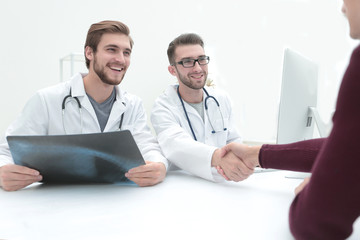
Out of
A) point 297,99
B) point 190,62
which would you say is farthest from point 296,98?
point 190,62

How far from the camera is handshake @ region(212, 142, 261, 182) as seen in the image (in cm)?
111

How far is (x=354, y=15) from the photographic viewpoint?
53 centimetres

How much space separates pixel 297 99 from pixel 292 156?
1.20 ft

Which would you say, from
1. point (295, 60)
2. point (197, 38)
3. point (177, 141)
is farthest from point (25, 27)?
point (295, 60)

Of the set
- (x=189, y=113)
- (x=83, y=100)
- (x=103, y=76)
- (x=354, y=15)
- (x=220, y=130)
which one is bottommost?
(x=220, y=130)

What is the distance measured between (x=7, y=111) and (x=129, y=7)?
6.44ft

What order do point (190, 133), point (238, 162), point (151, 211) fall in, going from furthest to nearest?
point (190, 133)
point (238, 162)
point (151, 211)

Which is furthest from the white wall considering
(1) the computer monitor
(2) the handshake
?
(2) the handshake

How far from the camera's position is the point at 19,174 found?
1024 millimetres

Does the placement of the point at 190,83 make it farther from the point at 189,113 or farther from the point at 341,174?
the point at 341,174

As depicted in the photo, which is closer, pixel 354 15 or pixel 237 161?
pixel 354 15

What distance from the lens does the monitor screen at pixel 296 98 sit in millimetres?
1144

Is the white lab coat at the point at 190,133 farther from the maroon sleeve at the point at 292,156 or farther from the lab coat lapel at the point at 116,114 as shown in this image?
the maroon sleeve at the point at 292,156

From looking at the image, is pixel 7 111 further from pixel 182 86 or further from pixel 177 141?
pixel 177 141
